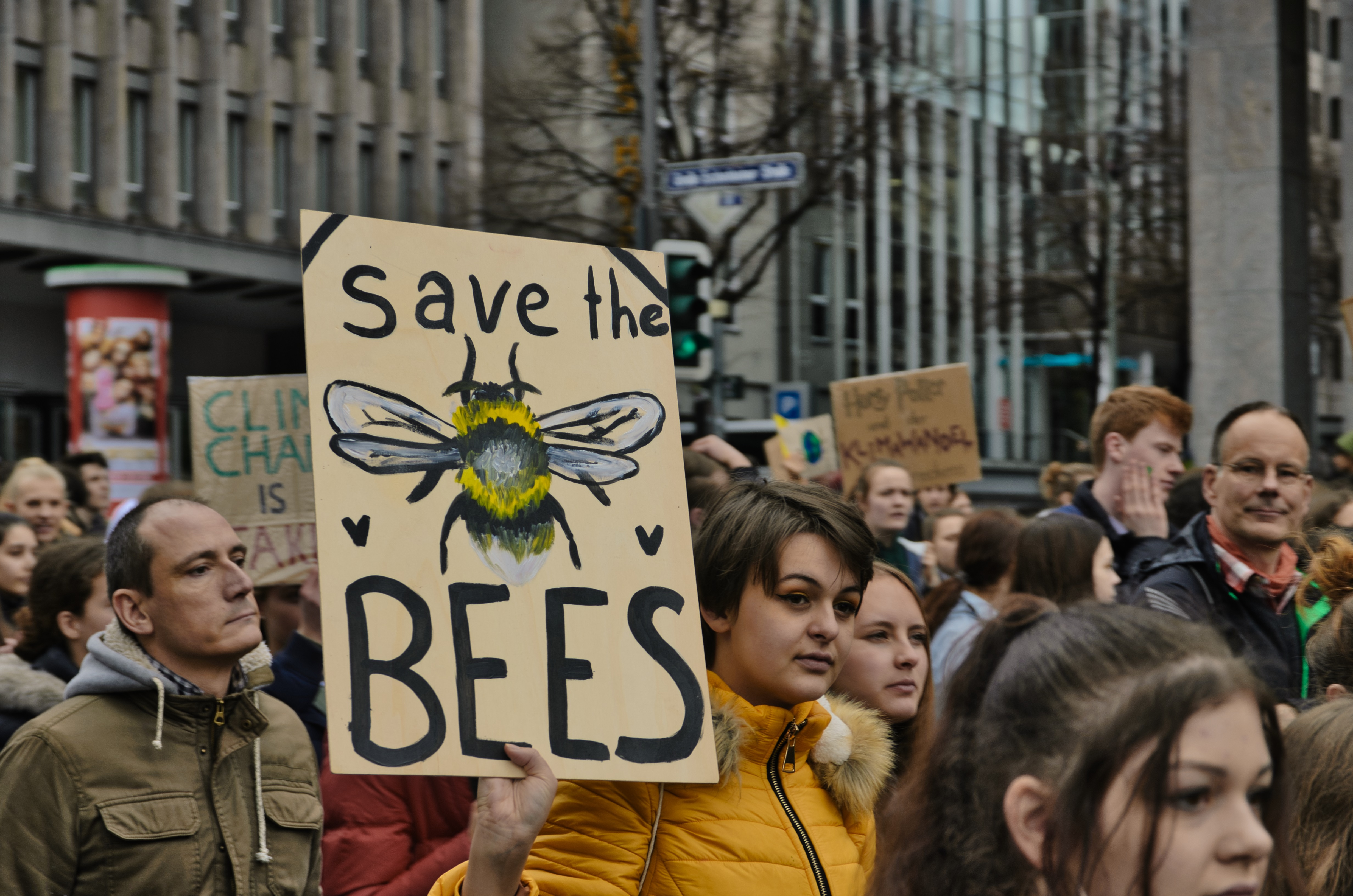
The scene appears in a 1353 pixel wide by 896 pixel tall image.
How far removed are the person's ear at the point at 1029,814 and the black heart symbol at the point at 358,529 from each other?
1.20 meters

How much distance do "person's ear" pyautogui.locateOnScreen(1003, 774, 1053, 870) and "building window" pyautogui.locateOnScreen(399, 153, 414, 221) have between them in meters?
31.3

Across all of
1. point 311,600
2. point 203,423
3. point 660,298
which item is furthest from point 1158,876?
point 203,423

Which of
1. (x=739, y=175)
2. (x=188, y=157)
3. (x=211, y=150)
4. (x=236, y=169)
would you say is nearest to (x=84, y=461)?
(x=739, y=175)

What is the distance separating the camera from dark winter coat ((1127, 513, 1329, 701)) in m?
4.49

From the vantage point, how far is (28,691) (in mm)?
4293

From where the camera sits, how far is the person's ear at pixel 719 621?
3.03 meters

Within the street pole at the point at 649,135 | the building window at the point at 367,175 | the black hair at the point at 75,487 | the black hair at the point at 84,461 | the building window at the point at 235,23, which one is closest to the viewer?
the black hair at the point at 75,487

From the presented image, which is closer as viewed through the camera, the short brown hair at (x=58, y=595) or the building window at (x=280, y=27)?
the short brown hair at (x=58, y=595)

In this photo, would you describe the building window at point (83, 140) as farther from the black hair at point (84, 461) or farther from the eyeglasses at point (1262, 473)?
the eyeglasses at point (1262, 473)

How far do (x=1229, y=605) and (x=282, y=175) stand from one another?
27.4 meters

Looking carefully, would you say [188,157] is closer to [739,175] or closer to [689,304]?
[689,304]

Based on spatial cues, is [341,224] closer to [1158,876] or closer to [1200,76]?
[1158,876]

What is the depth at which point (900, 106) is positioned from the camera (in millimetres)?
23641

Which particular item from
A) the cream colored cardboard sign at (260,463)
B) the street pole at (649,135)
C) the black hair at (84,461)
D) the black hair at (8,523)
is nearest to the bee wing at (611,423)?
the cream colored cardboard sign at (260,463)
